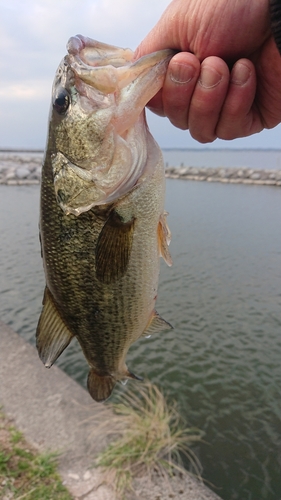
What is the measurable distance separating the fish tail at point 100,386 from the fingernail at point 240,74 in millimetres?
1637

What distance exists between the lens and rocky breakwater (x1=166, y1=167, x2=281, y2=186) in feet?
84.9

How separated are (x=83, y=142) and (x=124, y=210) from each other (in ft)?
1.14

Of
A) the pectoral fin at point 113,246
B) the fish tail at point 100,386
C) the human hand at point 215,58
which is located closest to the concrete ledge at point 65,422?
the fish tail at point 100,386

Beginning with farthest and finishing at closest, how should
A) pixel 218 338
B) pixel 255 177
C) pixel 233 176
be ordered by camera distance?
1. pixel 233 176
2. pixel 255 177
3. pixel 218 338

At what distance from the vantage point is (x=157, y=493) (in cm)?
347

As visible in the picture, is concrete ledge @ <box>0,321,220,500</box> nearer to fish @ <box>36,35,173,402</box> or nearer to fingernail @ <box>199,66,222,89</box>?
fish @ <box>36,35,173,402</box>

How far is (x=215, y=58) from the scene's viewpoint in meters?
1.77

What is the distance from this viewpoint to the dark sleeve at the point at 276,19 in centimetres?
162

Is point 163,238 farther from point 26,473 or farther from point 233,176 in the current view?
point 233,176

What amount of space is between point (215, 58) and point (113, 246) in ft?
3.22

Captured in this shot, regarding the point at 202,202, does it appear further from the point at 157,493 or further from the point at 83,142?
the point at 83,142

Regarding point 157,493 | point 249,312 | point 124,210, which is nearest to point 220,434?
point 157,493

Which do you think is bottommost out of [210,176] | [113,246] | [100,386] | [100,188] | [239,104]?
[210,176]

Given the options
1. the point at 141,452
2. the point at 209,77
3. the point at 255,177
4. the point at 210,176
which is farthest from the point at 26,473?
the point at 210,176
